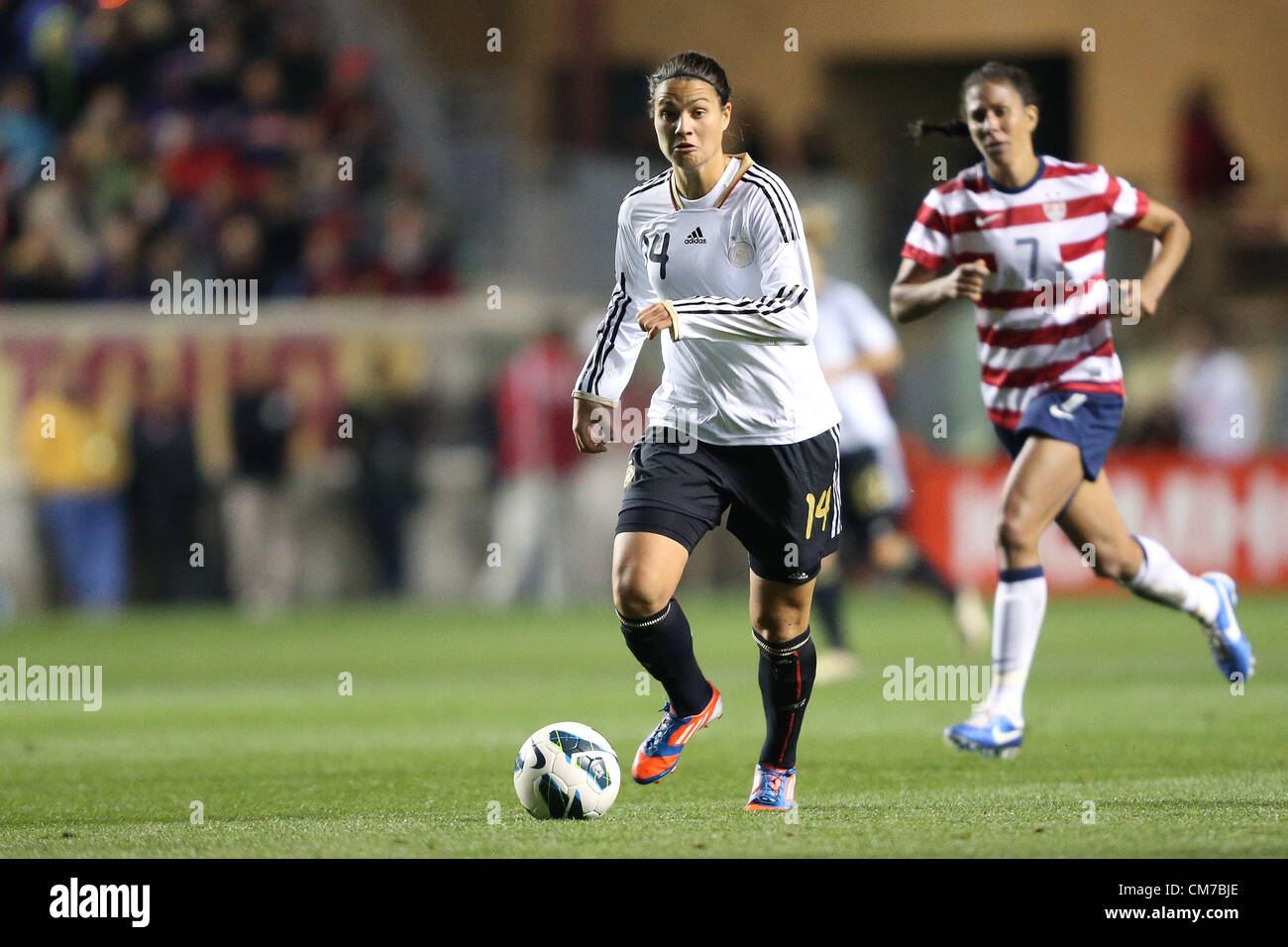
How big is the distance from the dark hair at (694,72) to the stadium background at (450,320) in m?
5.31

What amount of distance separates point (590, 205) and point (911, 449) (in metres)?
4.00

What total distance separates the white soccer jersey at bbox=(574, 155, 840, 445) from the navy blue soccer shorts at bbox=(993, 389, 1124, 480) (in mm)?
1285

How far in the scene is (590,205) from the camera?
→ 19.3m

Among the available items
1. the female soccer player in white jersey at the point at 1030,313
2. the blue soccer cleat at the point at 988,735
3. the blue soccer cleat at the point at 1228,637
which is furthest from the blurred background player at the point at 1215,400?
the blue soccer cleat at the point at 988,735

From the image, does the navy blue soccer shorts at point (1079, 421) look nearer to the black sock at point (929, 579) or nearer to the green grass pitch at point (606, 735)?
the green grass pitch at point (606, 735)

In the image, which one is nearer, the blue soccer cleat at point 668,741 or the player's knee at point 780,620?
the player's knee at point 780,620

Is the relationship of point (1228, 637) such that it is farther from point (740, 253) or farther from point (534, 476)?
point (534, 476)

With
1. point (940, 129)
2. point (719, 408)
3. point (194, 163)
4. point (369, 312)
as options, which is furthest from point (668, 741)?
point (194, 163)

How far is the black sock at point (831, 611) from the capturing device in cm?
1103

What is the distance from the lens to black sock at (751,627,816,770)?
20.9 ft

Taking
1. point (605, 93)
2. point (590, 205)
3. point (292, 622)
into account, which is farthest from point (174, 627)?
point (605, 93)

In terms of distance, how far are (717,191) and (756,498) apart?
956mm

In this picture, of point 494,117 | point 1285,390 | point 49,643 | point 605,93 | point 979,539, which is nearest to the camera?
point 49,643
